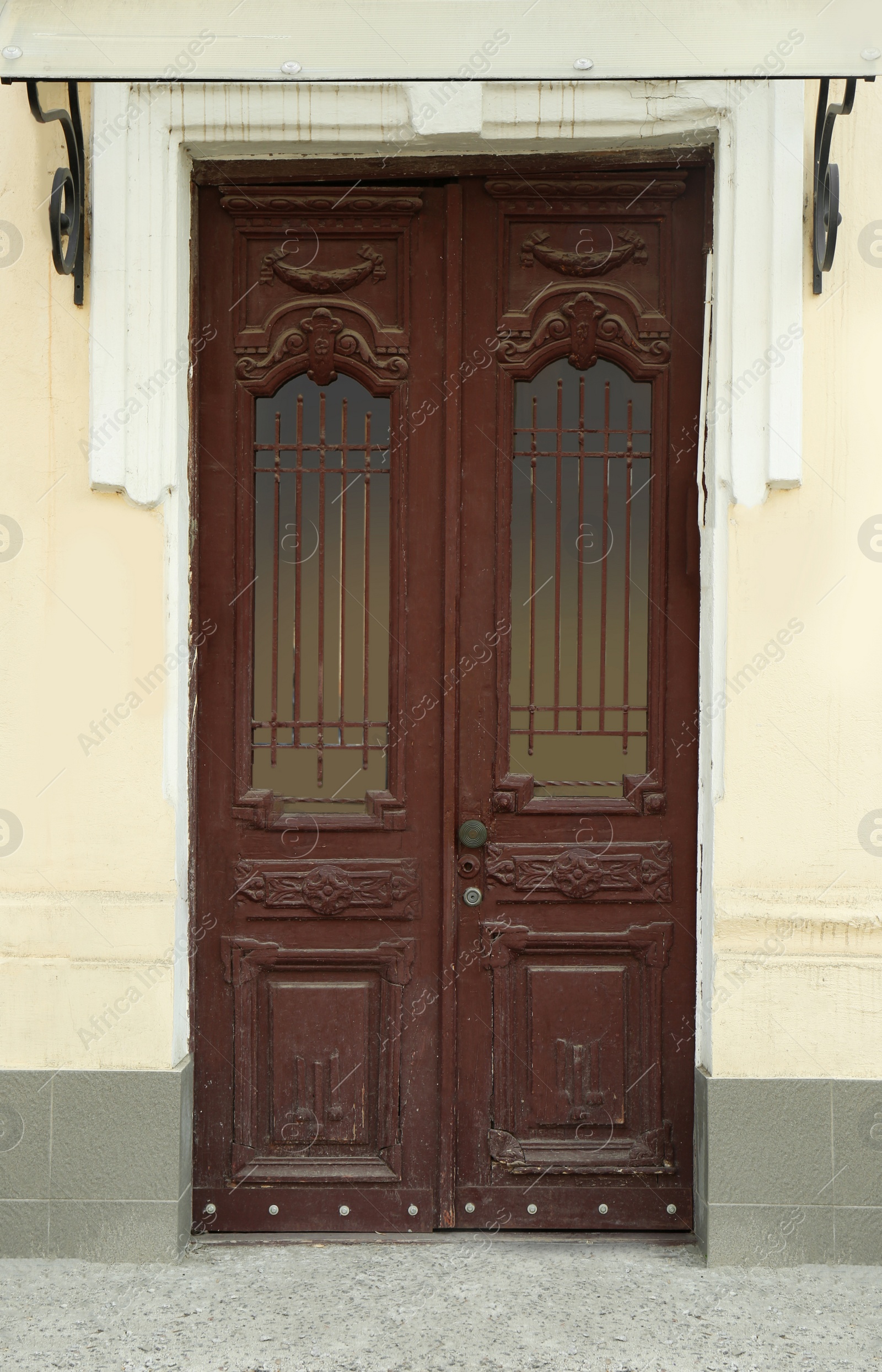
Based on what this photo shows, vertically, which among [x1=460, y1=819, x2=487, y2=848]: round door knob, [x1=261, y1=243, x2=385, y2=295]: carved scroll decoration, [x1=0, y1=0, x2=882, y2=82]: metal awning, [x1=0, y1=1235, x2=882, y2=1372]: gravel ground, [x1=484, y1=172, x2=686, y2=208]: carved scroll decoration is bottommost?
[x1=0, y1=1235, x2=882, y2=1372]: gravel ground

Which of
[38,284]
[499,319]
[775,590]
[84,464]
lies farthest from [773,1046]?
[38,284]

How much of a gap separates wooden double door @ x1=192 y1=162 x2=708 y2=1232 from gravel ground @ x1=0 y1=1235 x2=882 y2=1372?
224 mm

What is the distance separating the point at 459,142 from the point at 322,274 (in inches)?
23.5

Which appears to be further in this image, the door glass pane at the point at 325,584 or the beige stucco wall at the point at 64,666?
the door glass pane at the point at 325,584

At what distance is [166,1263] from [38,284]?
307 centimetres

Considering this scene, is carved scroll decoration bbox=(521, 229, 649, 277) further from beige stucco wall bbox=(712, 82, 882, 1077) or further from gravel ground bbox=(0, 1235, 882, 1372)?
gravel ground bbox=(0, 1235, 882, 1372)

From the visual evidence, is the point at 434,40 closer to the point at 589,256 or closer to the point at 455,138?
the point at 455,138

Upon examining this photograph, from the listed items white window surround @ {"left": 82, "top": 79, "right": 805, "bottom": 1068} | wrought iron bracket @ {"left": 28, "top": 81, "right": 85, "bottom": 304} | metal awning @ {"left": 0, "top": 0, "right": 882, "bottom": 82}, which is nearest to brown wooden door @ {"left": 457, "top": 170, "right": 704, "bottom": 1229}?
white window surround @ {"left": 82, "top": 79, "right": 805, "bottom": 1068}

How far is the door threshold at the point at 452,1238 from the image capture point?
3.47 metres

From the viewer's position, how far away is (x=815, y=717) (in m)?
3.37

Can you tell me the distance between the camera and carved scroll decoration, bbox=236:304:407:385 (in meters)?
3.56

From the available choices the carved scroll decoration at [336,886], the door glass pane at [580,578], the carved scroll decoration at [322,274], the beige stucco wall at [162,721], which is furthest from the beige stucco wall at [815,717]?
the carved scroll decoration at [322,274]

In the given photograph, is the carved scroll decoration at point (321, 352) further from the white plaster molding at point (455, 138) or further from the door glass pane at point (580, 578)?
the door glass pane at point (580, 578)

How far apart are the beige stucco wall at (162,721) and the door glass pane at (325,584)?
39 centimetres
